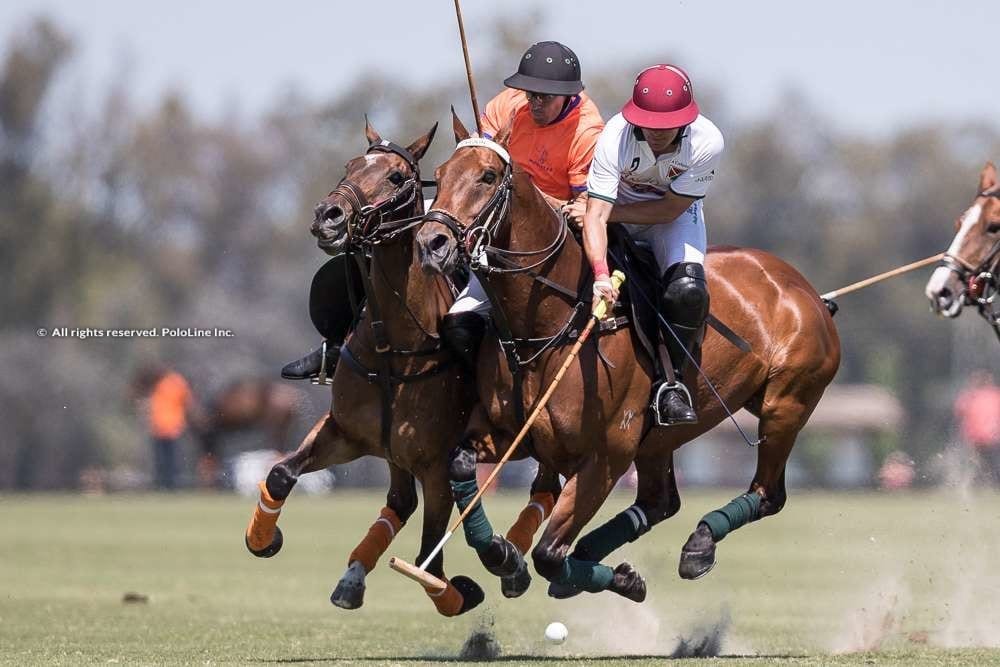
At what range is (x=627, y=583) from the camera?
9922 millimetres

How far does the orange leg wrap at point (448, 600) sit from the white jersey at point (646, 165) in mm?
2402

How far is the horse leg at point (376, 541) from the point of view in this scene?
9.58 metres

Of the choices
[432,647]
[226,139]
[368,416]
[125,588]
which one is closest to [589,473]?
[368,416]

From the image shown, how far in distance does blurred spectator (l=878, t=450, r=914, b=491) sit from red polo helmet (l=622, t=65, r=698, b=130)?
13.8m

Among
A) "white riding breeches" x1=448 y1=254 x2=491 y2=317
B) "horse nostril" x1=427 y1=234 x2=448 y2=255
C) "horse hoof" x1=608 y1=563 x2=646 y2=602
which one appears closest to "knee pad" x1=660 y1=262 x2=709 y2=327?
"white riding breeches" x1=448 y1=254 x2=491 y2=317

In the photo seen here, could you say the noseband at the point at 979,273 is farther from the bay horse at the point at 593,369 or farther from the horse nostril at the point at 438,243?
the horse nostril at the point at 438,243

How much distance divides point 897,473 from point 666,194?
14498 mm

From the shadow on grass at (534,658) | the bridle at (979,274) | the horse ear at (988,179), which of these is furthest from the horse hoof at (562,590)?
the horse ear at (988,179)

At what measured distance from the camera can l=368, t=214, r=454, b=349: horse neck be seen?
9.44 metres

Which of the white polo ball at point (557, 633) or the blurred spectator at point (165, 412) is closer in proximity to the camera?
the white polo ball at point (557, 633)

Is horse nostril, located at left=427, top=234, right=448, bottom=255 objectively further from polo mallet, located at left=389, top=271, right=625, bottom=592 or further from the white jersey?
the white jersey

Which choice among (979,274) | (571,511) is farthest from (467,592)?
(979,274)

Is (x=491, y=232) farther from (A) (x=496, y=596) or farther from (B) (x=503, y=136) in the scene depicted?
(A) (x=496, y=596)

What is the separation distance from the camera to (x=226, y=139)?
51.5 metres
